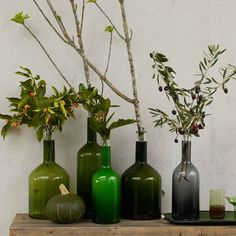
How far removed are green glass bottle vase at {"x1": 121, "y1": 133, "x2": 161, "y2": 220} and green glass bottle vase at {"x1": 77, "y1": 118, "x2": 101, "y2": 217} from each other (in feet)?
0.31

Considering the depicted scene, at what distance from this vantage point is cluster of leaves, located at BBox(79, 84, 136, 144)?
63.7 inches

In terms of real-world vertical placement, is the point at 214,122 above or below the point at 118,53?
below

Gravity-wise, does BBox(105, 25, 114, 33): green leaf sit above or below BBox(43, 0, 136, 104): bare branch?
above

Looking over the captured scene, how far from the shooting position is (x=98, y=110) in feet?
5.40

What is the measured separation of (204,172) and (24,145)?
587 millimetres

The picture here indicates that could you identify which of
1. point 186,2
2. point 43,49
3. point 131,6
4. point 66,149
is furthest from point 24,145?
point 186,2

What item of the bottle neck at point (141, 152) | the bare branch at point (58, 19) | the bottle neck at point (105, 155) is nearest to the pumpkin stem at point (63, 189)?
the bottle neck at point (105, 155)

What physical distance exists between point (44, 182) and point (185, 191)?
16.4 inches

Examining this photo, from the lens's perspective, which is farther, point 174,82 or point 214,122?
point 214,122

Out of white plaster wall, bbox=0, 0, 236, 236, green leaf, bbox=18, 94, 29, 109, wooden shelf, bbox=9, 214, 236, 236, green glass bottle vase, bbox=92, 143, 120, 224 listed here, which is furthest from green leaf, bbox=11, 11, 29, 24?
wooden shelf, bbox=9, 214, 236, 236

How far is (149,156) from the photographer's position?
1.80 metres

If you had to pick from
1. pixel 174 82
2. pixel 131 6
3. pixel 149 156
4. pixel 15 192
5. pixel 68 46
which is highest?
pixel 131 6

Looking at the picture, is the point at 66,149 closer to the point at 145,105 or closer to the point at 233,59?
the point at 145,105

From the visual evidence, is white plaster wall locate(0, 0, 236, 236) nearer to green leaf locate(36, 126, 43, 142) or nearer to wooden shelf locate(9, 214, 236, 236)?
green leaf locate(36, 126, 43, 142)
